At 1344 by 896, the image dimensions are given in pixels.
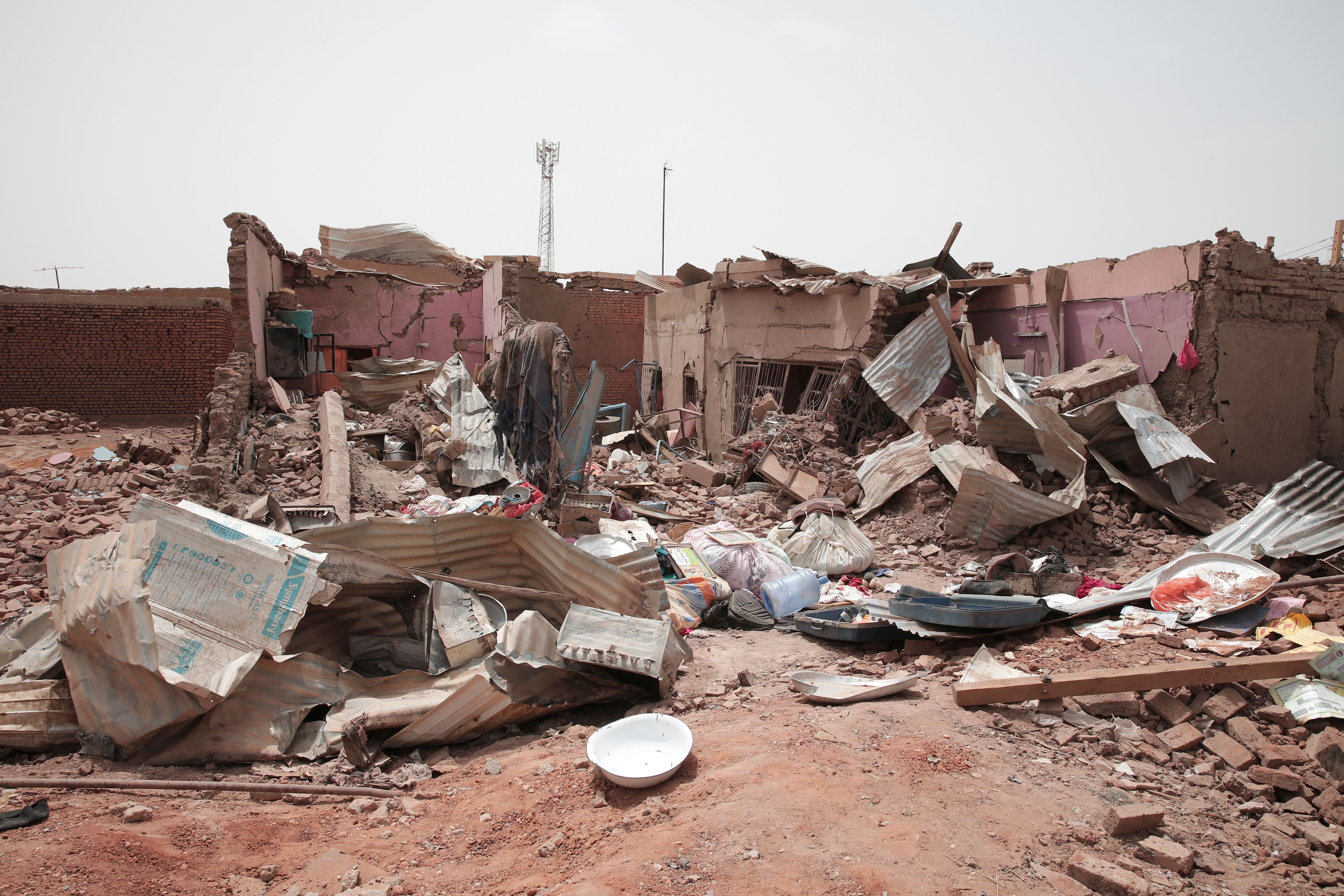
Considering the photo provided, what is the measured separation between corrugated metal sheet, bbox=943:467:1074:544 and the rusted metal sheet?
3819 millimetres

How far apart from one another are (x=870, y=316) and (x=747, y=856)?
9.04 m

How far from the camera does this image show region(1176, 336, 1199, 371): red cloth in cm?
852

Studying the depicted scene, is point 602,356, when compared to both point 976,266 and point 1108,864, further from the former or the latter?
point 1108,864

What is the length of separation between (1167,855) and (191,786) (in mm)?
3878

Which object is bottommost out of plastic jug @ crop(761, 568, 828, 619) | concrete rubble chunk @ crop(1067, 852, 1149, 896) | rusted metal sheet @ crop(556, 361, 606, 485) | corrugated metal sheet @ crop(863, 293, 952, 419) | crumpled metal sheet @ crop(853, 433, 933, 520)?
plastic jug @ crop(761, 568, 828, 619)

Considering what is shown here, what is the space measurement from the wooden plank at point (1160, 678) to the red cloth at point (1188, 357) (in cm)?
567

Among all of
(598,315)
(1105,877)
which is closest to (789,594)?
(1105,877)

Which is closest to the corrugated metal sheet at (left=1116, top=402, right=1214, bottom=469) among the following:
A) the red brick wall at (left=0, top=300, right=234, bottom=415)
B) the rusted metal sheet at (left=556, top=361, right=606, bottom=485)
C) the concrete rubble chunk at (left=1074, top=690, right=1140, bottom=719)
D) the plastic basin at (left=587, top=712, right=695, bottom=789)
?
the concrete rubble chunk at (left=1074, top=690, right=1140, bottom=719)

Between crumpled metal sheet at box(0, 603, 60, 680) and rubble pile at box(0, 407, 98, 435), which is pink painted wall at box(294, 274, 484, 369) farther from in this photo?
crumpled metal sheet at box(0, 603, 60, 680)

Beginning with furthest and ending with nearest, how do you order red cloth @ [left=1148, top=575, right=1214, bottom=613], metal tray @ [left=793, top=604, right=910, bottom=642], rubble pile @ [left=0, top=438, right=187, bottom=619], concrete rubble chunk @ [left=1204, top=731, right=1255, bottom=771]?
1. rubble pile @ [left=0, top=438, right=187, bottom=619]
2. metal tray @ [left=793, top=604, right=910, bottom=642]
3. red cloth @ [left=1148, top=575, right=1214, bottom=613]
4. concrete rubble chunk @ [left=1204, top=731, right=1255, bottom=771]

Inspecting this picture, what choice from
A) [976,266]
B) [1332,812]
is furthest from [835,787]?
[976,266]

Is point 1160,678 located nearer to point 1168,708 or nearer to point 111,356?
point 1168,708

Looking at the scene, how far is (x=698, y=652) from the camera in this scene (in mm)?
5371

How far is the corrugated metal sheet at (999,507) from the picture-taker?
24.2ft
